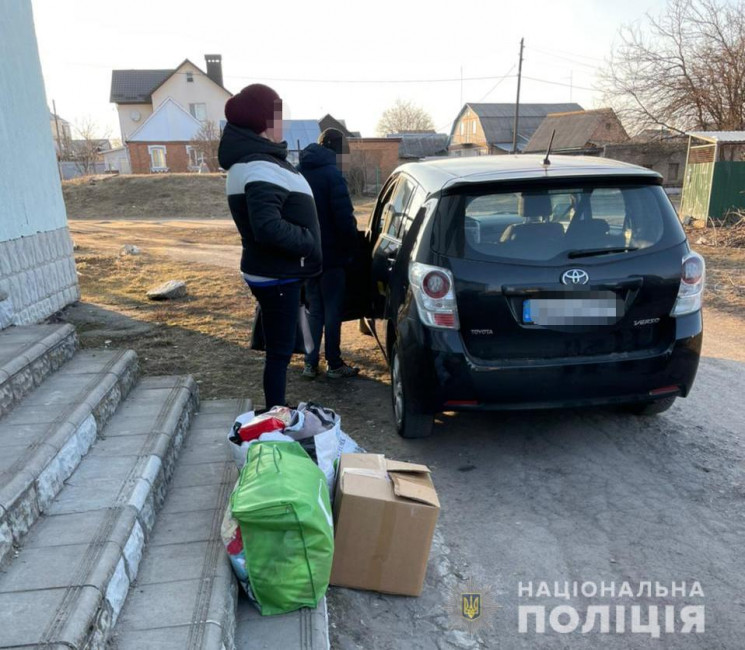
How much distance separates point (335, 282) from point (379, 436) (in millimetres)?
1428

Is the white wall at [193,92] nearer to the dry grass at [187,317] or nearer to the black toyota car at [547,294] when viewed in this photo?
the dry grass at [187,317]

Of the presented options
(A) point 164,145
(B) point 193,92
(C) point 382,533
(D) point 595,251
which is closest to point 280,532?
(C) point 382,533

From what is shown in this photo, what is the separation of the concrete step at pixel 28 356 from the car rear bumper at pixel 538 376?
217 centimetres

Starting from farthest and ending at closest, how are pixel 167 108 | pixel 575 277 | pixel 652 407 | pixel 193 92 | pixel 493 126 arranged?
pixel 493 126 < pixel 193 92 < pixel 167 108 < pixel 652 407 < pixel 575 277

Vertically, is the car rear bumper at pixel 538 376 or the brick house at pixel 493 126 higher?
the brick house at pixel 493 126

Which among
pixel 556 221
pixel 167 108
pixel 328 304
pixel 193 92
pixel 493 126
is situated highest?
pixel 193 92

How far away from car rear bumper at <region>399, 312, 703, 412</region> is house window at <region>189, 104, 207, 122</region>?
190ft

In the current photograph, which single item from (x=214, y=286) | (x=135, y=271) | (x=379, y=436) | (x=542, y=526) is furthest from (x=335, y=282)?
(x=135, y=271)

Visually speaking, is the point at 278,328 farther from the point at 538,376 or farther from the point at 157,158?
the point at 157,158

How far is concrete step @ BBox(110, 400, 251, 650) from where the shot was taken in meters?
1.97

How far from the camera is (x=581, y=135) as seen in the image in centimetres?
4275

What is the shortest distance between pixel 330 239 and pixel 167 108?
4695cm

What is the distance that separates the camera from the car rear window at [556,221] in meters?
3.41

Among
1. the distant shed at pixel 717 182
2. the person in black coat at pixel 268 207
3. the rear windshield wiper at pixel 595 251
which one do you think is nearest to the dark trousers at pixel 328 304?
the person in black coat at pixel 268 207
